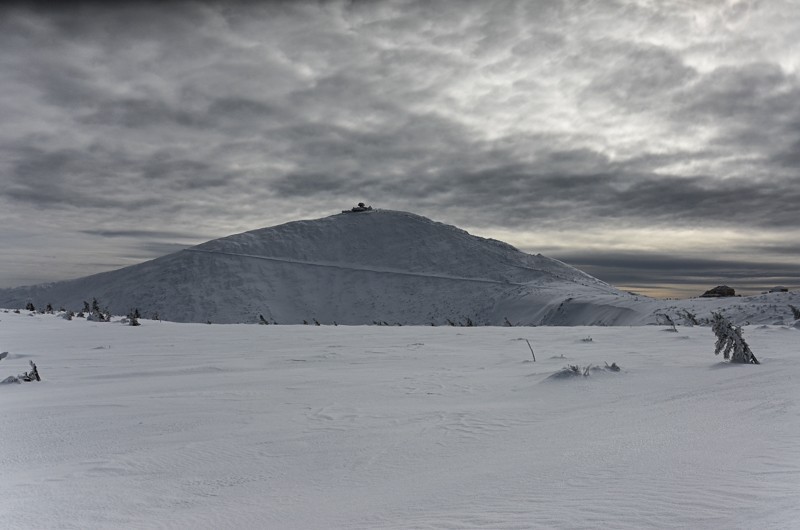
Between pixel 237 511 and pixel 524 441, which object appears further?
pixel 524 441

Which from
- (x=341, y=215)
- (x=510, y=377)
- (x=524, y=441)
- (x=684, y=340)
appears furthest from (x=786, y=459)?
(x=341, y=215)

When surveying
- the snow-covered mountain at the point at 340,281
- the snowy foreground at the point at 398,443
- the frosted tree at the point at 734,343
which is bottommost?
the snowy foreground at the point at 398,443

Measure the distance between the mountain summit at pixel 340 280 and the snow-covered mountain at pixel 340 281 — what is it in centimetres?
9

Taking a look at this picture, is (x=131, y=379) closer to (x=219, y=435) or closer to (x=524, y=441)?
(x=219, y=435)

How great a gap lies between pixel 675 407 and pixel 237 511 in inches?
122

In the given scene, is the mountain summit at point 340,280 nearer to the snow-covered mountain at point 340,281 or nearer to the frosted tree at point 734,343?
the snow-covered mountain at point 340,281

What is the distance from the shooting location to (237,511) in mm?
2361

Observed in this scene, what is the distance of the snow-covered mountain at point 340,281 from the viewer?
127 feet

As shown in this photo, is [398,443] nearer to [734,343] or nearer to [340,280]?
[734,343]

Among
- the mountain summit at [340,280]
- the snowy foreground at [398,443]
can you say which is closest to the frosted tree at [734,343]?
the snowy foreground at [398,443]

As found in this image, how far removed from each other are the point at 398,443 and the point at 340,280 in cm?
4258

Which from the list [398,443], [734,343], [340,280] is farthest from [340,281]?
[398,443]

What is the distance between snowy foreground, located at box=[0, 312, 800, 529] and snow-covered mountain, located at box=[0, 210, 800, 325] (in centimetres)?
2528

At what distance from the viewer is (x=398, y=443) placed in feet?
11.0
